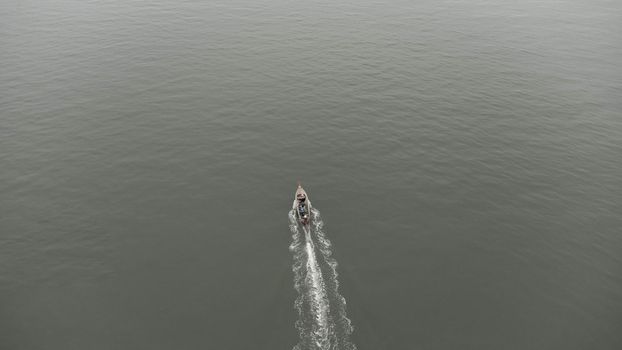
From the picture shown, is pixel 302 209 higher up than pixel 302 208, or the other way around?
pixel 302 208

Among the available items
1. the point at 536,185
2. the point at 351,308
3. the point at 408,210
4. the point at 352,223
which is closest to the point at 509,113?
the point at 536,185

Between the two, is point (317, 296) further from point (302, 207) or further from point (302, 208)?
point (302, 207)

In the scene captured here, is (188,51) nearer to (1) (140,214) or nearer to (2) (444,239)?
(1) (140,214)

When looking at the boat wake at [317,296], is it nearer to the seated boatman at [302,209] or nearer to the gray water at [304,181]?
the gray water at [304,181]

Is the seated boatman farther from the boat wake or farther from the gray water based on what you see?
the gray water

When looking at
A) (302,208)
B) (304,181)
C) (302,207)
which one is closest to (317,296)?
(302,208)

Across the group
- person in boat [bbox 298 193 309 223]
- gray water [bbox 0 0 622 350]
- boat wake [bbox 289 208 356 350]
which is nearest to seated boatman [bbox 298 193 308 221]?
person in boat [bbox 298 193 309 223]
